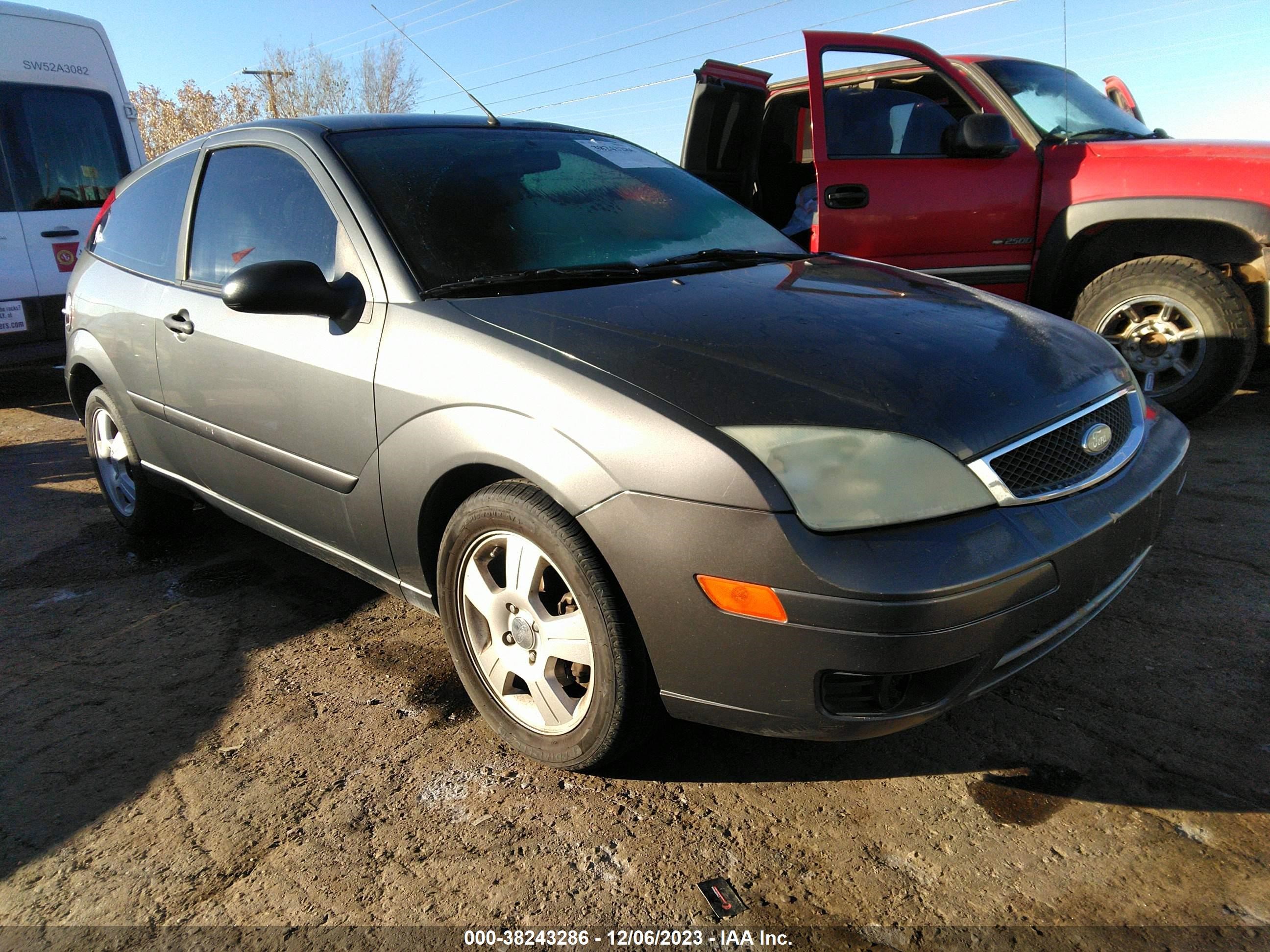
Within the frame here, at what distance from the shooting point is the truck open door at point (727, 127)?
5453mm

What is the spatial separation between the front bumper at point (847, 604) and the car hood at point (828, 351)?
0.22 m

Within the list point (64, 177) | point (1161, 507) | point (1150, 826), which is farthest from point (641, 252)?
point (64, 177)

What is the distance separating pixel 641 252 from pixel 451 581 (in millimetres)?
1151

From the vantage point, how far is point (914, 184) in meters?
4.82

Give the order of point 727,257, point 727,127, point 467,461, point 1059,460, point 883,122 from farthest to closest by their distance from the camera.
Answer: point 727,127 → point 883,122 → point 727,257 → point 467,461 → point 1059,460

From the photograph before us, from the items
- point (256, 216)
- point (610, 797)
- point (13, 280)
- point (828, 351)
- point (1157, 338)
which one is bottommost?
point (610, 797)

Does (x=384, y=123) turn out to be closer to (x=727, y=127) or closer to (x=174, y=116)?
(x=727, y=127)

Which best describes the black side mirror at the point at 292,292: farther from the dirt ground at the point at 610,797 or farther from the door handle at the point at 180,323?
the dirt ground at the point at 610,797

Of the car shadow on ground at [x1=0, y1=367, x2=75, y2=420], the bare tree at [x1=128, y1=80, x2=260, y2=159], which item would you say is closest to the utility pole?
the bare tree at [x1=128, y1=80, x2=260, y2=159]

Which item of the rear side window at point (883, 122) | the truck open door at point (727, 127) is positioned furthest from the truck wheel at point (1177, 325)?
the truck open door at point (727, 127)

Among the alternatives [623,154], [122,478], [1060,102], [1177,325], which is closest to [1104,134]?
[1060,102]

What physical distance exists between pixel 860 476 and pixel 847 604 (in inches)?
10.3

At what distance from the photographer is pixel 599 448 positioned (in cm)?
188

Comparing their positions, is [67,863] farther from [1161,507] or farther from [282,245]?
[1161,507]
